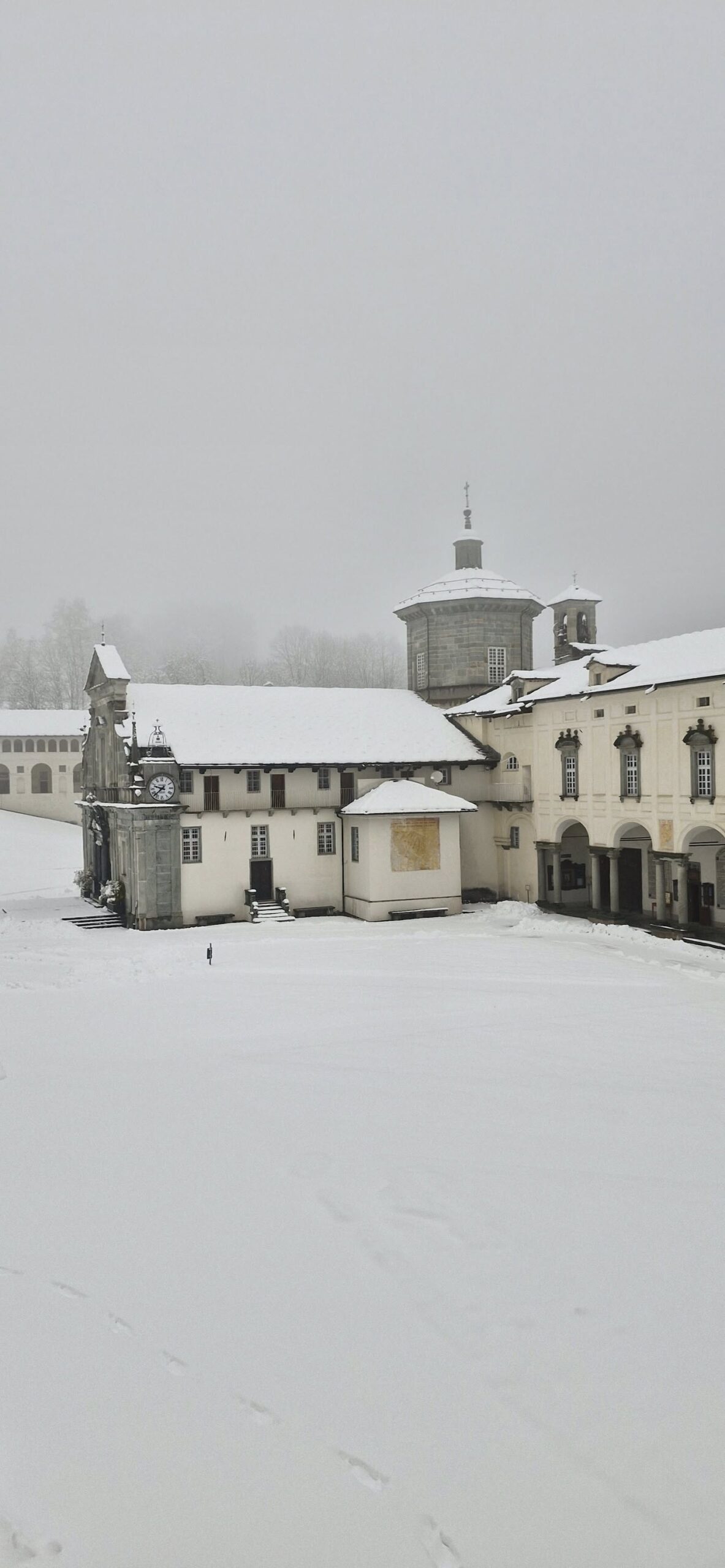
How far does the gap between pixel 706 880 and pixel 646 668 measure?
329 inches

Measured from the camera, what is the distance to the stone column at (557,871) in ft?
131

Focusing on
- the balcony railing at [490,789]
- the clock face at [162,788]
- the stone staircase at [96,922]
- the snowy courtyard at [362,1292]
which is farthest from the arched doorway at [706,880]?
the stone staircase at [96,922]

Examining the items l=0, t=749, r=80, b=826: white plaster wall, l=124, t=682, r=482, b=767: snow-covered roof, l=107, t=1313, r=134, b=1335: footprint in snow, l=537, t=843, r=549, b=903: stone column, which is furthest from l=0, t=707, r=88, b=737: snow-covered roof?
l=107, t=1313, r=134, b=1335: footprint in snow

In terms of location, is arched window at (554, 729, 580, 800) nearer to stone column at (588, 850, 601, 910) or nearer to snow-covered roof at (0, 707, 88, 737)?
stone column at (588, 850, 601, 910)

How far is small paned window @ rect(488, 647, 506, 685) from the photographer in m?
48.2

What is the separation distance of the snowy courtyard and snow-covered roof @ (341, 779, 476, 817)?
1661 cm

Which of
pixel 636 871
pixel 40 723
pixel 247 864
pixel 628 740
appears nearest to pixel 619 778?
pixel 628 740

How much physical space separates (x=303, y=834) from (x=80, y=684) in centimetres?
7581

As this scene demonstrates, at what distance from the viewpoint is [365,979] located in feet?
86.9

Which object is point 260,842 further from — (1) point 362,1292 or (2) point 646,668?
(1) point 362,1292

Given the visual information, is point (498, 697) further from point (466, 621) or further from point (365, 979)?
point (365, 979)

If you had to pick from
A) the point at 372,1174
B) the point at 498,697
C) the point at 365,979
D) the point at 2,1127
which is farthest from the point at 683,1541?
the point at 498,697

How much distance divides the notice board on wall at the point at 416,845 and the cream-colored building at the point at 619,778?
4473mm

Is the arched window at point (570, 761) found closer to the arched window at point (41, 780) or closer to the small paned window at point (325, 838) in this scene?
the small paned window at point (325, 838)
